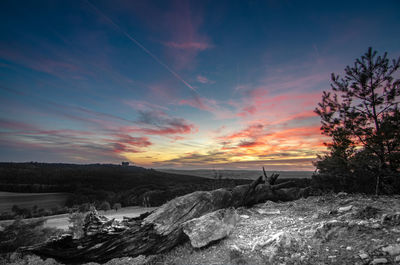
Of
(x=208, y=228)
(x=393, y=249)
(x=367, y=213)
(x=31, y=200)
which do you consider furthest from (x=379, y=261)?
(x=31, y=200)

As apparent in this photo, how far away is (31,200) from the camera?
1847cm

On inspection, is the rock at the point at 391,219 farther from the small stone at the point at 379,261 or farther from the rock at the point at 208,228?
the rock at the point at 208,228

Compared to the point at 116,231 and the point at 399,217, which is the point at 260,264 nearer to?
the point at 399,217

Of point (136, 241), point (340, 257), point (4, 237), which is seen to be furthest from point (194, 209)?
point (4, 237)

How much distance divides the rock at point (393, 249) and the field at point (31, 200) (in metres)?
23.9

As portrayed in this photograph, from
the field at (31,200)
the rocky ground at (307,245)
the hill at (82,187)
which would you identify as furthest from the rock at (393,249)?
the field at (31,200)

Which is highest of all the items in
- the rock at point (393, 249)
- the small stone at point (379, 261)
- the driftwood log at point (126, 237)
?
the rock at point (393, 249)

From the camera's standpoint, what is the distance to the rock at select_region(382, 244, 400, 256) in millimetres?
3605

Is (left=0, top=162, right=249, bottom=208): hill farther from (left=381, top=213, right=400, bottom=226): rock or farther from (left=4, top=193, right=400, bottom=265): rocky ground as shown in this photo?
(left=381, top=213, right=400, bottom=226): rock

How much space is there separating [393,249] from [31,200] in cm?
2675

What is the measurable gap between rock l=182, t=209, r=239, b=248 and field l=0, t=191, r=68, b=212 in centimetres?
1894

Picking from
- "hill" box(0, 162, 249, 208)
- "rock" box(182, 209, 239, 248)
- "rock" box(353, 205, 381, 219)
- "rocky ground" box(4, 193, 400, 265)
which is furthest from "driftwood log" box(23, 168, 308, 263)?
"hill" box(0, 162, 249, 208)

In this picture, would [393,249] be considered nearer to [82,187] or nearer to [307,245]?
[307,245]

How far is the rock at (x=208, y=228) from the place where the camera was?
5887 mm
